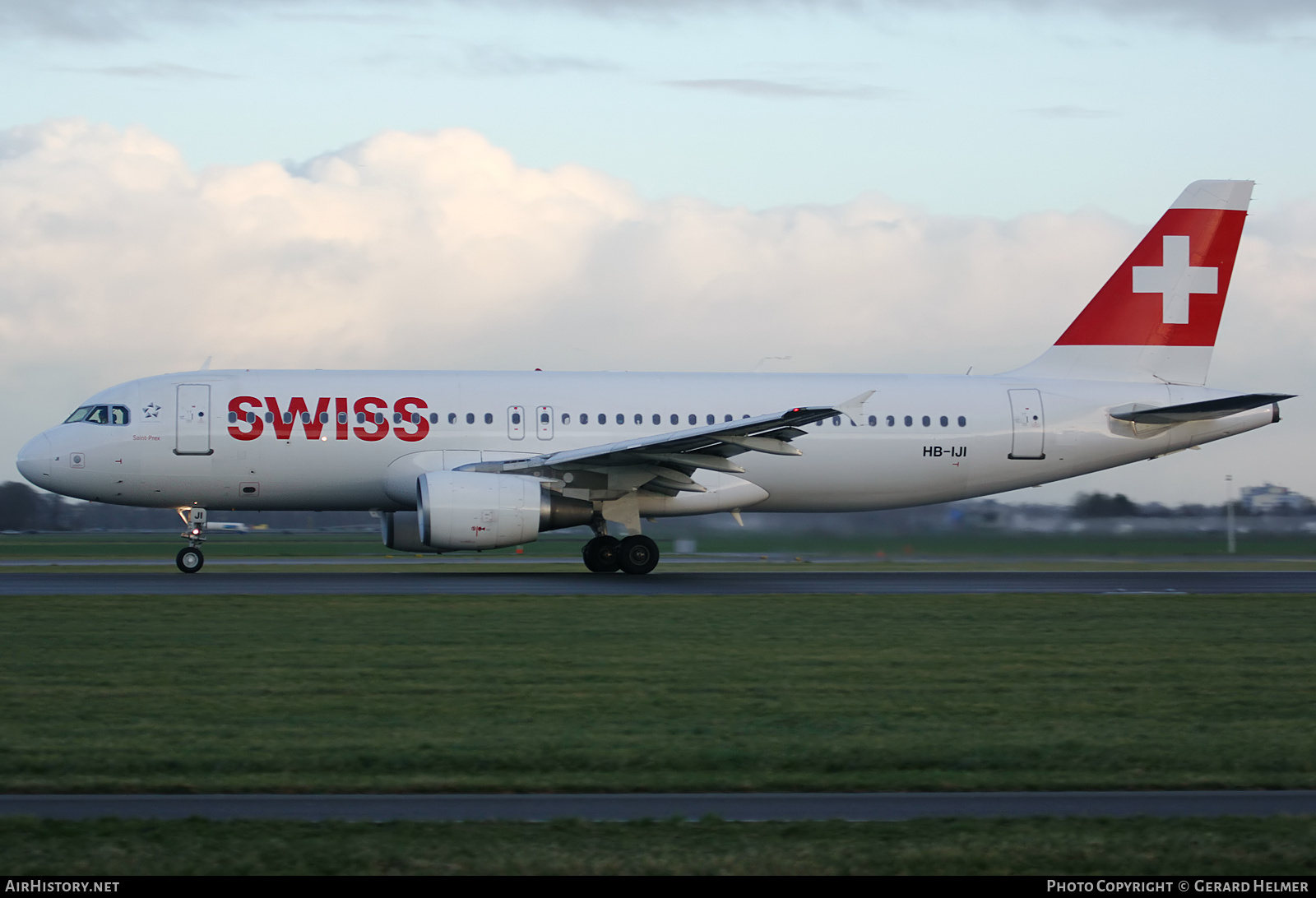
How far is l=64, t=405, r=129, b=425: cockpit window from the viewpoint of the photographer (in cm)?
2359

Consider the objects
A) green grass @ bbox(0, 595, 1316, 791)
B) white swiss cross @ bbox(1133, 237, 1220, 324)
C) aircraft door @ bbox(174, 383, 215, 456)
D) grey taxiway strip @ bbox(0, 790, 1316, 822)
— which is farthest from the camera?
white swiss cross @ bbox(1133, 237, 1220, 324)

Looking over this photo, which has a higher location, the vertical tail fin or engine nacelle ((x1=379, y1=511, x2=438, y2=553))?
the vertical tail fin

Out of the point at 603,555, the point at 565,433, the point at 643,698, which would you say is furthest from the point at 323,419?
the point at 643,698

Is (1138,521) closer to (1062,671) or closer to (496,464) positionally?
(496,464)

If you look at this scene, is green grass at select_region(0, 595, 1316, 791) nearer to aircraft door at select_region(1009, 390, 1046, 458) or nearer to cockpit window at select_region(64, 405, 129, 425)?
cockpit window at select_region(64, 405, 129, 425)

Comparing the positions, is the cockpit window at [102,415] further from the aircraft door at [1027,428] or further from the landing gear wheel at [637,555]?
the aircraft door at [1027,428]

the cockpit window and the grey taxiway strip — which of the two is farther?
the cockpit window

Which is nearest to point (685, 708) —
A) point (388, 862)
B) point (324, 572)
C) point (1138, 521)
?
point (388, 862)

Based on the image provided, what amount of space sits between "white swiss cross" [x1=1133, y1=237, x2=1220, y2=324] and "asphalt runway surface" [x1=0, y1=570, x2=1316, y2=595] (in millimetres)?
5390

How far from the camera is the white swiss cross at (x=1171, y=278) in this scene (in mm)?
27484

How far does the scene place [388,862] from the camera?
5.66 m

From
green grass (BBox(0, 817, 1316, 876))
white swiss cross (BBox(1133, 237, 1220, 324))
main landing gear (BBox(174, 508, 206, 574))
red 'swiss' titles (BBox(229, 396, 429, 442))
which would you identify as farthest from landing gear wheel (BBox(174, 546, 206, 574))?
white swiss cross (BBox(1133, 237, 1220, 324))
